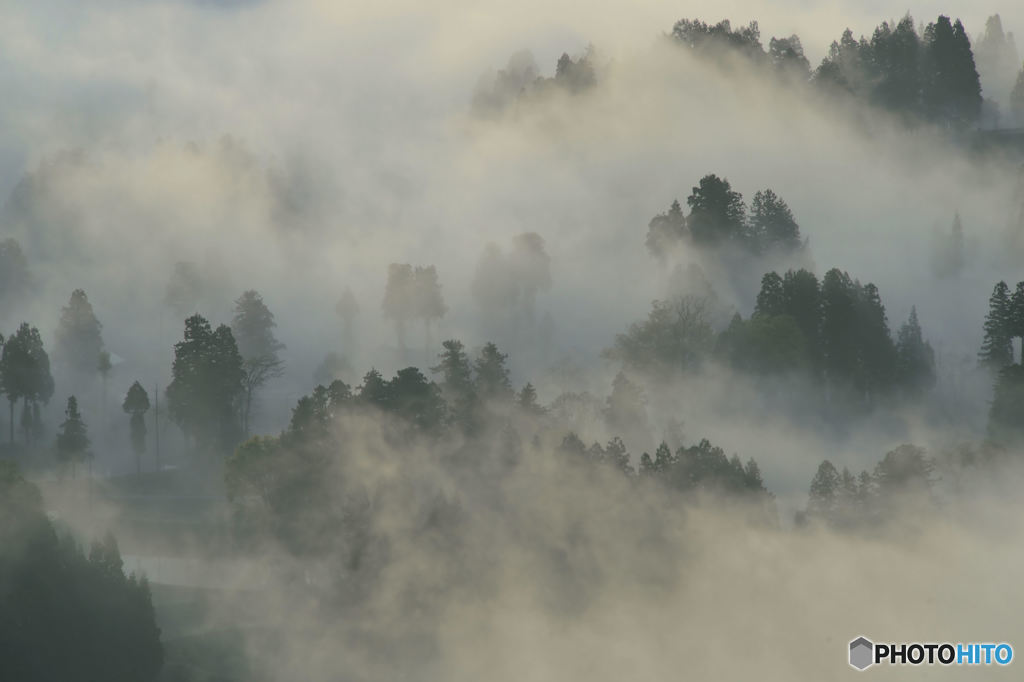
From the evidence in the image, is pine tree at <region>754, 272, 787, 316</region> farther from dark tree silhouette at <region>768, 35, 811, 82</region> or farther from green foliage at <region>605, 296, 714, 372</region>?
dark tree silhouette at <region>768, 35, 811, 82</region>

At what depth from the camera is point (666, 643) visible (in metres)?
90.1

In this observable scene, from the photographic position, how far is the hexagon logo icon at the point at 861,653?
82125mm

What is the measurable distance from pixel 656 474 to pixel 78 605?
38715 millimetres

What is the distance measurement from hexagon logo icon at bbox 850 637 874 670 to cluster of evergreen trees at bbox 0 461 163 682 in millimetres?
42213

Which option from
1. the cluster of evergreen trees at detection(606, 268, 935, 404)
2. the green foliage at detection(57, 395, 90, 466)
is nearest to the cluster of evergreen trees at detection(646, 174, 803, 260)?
the cluster of evergreen trees at detection(606, 268, 935, 404)

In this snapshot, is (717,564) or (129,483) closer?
(717,564)

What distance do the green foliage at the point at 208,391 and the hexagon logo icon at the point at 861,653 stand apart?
62847mm

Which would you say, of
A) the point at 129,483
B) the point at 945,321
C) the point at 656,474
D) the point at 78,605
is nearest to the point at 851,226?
the point at 945,321

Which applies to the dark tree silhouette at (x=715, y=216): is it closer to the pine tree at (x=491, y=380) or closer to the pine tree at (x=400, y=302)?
the pine tree at (x=400, y=302)

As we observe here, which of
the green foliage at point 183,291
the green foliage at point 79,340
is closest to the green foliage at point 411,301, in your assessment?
the green foliage at point 183,291

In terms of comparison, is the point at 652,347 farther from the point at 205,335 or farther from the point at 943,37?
the point at 943,37

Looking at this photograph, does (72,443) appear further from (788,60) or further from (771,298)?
(788,60)

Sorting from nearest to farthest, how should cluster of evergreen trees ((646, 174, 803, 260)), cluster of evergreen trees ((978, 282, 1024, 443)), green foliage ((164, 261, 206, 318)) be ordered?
cluster of evergreen trees ((978, 282, 1024, 443))
cluster of evergreen trees ((646, 174, 803, 260))
green foliage ((164, 261, 206, 318))

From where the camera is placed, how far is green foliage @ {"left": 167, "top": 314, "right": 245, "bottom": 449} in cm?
12450
